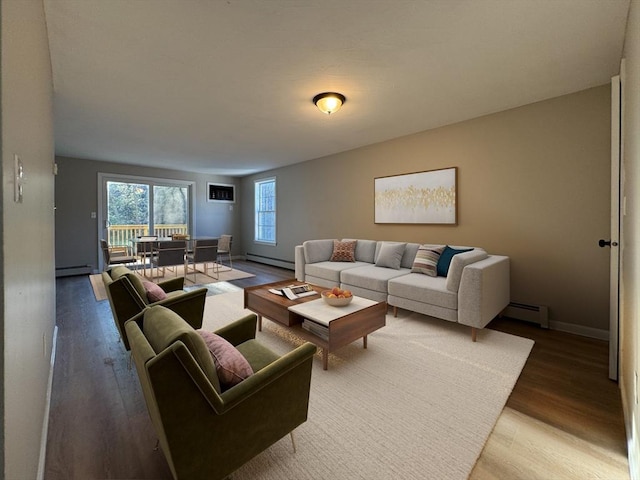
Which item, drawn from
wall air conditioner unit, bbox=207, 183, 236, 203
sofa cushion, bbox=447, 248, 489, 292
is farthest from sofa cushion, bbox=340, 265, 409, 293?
wall air conditioner unit, bbox=207, 183, 236, 203

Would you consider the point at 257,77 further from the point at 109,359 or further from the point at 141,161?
the point at 141,161

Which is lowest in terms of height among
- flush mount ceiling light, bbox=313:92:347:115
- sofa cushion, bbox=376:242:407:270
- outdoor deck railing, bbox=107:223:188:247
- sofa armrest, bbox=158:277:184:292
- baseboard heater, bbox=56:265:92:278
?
baseboard heater, bbox=56:265:92:278

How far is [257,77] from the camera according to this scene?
2648 mm

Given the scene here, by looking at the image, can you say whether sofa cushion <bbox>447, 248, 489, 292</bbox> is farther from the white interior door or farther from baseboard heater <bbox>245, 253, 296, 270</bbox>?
baseboard heater <bbox>245, 253, 296, 270</bbox>

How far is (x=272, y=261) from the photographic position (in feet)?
24.1

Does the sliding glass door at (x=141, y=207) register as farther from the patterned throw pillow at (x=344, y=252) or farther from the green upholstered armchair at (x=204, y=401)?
the green upholstered armchair at (x=204, y=401)

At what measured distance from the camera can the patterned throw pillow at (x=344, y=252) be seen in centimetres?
462

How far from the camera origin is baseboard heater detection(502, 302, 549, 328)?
10.3ft

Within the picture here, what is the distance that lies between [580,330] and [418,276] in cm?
170

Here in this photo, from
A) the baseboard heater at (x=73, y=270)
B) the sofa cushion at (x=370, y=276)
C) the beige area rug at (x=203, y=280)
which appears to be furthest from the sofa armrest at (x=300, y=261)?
the baseboard heater at (x=73, y=270)

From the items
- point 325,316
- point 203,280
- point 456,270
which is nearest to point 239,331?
point 325,316

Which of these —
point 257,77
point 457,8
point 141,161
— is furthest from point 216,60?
point 141,161

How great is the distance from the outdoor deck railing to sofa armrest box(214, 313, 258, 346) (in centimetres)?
635

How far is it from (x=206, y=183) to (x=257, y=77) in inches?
229
